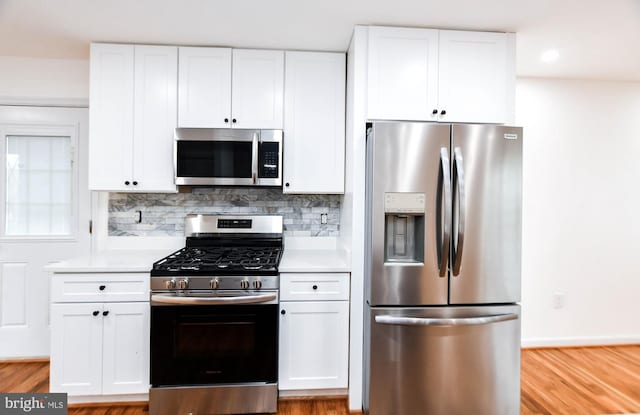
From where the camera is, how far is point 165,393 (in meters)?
→ 2.02

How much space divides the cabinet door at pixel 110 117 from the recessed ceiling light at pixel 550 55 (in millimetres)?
3003

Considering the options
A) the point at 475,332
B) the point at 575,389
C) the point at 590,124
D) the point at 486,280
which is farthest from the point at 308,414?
the point at 590,124

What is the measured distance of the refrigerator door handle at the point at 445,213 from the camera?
1.91m

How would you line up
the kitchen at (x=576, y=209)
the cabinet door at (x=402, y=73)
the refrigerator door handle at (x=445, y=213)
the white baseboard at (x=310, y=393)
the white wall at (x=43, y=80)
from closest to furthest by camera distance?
the refrigerator door handle at (x=445, y=213)
the cabinet door at (x=402, y=73)
the white baseboard at (x=310, y=393)
the white wall at (x=43, y=80)
the kitchen at (x=576, y=209)

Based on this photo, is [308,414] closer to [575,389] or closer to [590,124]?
[575,389]

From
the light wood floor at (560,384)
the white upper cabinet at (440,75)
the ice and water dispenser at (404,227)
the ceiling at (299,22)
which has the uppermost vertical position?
the ceiling at (299,22)

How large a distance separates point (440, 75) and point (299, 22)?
949 millimetres

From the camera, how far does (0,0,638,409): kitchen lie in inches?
119

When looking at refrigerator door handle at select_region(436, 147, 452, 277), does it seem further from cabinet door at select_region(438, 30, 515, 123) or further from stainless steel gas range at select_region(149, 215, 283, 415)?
stainless steel gas range at select_region(149, 215, 283, 415)

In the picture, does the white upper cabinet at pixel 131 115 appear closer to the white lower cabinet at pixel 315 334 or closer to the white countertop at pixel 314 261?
the white countertop at pixel 314 261

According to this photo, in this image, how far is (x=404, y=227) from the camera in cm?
205

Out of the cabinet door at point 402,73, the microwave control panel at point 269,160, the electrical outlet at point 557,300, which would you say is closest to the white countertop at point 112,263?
the microwave control panel at point 269,160

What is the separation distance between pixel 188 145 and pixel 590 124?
11.2 ft

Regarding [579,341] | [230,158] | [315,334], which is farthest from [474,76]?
[579,341]
